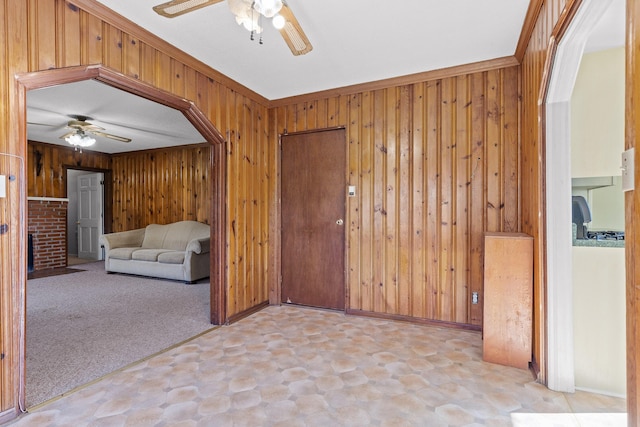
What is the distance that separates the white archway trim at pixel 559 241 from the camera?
1.98m

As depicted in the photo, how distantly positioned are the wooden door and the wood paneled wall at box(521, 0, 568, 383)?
176cm

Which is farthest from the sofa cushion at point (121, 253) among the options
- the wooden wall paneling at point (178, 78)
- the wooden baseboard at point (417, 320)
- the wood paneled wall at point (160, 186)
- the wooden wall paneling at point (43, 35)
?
the wooden wall paneling at point (43, 35)

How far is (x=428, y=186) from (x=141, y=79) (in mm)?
2651

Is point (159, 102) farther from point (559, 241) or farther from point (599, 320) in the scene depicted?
point (599, 320)

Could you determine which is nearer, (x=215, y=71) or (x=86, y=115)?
(x=215, y=71)

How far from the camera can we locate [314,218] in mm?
3785

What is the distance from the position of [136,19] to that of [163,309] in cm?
294

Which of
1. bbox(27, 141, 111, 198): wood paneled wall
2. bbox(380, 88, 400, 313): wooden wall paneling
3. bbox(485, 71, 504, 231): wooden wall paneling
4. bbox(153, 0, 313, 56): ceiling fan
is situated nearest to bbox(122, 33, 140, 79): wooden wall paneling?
bbox(153, 0, 313, 56): ceiling fan

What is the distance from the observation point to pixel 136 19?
2.29 m

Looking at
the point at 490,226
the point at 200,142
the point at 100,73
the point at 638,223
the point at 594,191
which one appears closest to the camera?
the point at 638,223

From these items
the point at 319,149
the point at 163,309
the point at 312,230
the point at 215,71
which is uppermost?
the point at 215,71

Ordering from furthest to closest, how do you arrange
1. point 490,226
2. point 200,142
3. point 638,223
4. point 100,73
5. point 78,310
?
point 200,142
point 78,310
point 490,226
point 100,73
point 638,223

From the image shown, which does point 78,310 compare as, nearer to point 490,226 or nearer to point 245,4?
point 245,4

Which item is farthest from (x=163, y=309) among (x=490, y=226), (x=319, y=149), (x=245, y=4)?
(x=490, y=226)
